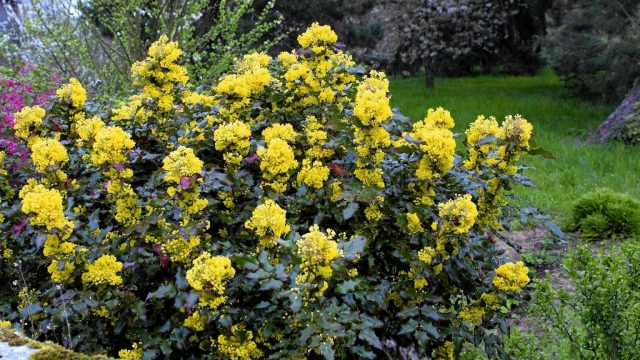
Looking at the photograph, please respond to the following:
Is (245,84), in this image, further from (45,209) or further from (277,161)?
(45,209)

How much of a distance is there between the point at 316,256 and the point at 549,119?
840cm

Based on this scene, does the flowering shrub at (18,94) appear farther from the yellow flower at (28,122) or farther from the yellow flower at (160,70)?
the yellow flower at (160,70)

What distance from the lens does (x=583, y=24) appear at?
10.1m

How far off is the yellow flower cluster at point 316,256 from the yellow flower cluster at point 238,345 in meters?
0.35

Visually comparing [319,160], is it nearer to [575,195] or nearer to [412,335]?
[412,335]

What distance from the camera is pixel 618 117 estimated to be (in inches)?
312

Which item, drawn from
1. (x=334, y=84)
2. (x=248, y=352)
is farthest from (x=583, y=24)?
(x=248, y=352)

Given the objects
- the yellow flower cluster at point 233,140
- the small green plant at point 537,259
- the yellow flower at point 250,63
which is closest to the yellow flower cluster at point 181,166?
the yellow flower cluster at point 233,140

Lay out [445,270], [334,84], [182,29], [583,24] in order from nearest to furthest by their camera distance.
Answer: [445,270], [334,84], [182,29], [583,24]

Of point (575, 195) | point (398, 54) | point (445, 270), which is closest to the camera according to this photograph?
point (445, 270)

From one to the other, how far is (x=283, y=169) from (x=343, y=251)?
50 centimetres

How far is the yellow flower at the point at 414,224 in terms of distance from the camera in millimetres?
2522

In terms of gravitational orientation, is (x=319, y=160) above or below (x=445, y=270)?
above

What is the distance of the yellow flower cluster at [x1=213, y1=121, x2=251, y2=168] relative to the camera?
2586mm
